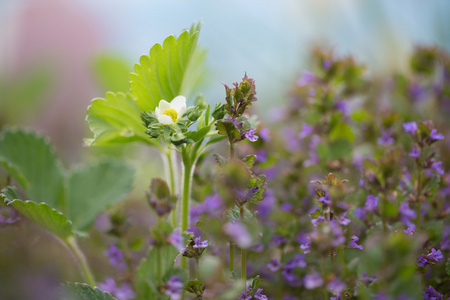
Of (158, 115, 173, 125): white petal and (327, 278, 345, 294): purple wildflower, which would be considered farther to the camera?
(158, 115, 173, 125): white petal

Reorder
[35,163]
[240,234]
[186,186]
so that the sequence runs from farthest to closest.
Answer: [35,163] < [186,186] < [240,234]

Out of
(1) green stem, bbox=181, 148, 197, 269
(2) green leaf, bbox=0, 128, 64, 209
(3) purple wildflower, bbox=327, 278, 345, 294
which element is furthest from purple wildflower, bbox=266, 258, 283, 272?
(2) green leaf, bbox=0, 128, 64, 209

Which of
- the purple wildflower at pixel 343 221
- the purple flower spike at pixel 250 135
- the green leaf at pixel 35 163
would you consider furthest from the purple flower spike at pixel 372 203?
the green leaf at pixel 35 163

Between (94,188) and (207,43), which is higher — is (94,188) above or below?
below

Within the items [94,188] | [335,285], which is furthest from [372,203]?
[94,188]

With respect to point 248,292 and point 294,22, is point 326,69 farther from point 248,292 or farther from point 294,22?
point 294,22

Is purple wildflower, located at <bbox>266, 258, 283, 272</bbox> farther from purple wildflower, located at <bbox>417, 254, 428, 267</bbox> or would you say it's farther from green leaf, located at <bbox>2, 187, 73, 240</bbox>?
green leaf, located at <bbox>2, 187, 73, 240</bbox>

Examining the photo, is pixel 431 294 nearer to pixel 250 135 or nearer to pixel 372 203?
pixel 372 203

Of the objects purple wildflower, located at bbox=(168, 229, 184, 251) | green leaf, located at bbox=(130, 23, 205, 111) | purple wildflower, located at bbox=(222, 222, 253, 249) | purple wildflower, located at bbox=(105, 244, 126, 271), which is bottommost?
purple wildflower, located at bbox=(222, 222, 253, 249)
